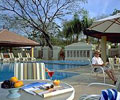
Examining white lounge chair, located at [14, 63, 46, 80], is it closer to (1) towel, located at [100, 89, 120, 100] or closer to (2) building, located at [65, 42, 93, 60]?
(1) towel, located at [100, 89, 120, 100]

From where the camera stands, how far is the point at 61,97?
176 centimetres

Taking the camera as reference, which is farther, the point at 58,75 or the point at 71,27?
the point at 71,27

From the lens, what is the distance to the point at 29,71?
3574mm

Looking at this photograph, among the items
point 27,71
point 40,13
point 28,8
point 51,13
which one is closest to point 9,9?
point 28,8

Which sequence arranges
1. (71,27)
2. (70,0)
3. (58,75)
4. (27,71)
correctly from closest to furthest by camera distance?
1. (27,71)
2. (58,75)
3. (70,0)
4. (71,27)

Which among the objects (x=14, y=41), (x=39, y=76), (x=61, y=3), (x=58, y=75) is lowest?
(x=58, y=75)

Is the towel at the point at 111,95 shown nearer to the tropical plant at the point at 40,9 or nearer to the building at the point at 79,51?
the building at the point at 79,51

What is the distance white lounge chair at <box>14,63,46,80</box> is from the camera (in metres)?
3.47

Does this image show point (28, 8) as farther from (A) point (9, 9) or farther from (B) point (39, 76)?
(B) point (39, 76)

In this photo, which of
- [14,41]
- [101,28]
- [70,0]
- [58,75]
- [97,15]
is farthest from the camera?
[97,15]

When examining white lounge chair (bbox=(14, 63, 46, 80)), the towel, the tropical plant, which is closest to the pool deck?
white lounge chair (bbox=(14, 63, 46, 80))

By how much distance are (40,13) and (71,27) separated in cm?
485

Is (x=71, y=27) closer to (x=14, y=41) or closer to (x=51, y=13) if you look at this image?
(x=51, y=13)

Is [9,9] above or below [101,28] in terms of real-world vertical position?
above
